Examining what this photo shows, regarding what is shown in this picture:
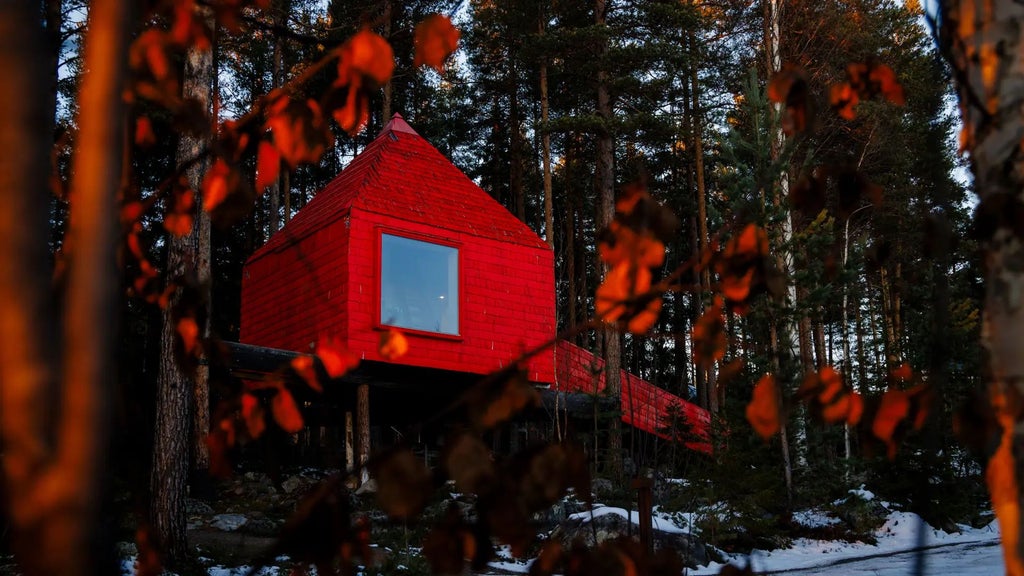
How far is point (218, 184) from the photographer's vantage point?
1628 mm

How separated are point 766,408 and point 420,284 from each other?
538 inches

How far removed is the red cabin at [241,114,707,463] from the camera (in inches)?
574

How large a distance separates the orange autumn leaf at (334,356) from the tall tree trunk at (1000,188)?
1.32m

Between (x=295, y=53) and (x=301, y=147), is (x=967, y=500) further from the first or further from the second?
(x=295, y=53)

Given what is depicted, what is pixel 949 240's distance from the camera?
4.57 feet

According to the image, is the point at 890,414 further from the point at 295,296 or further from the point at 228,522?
the point at 295,296

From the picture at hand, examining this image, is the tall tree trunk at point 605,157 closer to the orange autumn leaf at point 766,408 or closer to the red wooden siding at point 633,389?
the red wooden siding at point 633,389

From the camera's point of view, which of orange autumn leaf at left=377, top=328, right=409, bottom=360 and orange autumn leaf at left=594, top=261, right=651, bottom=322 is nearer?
orange autumn leaf at left=594, top=261, right=651, bottom=322

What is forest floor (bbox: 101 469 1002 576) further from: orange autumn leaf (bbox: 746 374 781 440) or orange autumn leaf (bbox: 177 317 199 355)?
orange autumn leaf (bbox: 746 374 781 440)

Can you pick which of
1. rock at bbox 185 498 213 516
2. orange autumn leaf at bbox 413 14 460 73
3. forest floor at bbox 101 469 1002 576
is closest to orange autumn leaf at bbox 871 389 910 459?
orange autumn leaf at bbox 413 14 460 73

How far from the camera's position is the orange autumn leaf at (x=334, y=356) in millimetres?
2049

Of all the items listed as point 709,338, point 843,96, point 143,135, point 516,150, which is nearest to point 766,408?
point 709,338

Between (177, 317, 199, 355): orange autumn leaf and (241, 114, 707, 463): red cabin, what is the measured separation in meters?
11.9

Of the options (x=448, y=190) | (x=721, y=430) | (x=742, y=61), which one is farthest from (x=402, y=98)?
(x=721, y=430)
